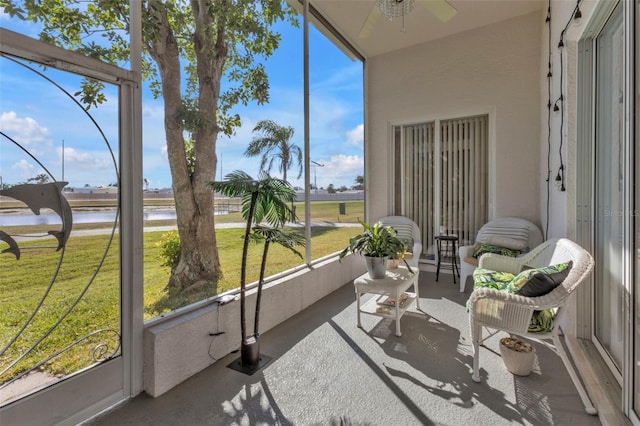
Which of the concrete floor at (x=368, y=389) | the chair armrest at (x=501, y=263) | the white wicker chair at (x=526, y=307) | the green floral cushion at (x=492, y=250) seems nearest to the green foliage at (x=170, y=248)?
the concrete floor at (x=368, y=389)

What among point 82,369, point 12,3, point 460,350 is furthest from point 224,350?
point 12,3

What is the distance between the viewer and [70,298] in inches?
66.8

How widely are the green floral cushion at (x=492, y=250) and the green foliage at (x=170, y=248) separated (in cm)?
336

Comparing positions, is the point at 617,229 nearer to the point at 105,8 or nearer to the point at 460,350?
the point at 460,350

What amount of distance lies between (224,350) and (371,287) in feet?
4.39

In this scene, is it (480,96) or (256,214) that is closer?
(256,214)

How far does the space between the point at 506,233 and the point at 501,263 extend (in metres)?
1.31

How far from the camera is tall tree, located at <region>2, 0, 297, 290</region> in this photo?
1.73m

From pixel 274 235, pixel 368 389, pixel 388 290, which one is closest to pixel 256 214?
pixel 274 235

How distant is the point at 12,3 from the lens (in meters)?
1.42

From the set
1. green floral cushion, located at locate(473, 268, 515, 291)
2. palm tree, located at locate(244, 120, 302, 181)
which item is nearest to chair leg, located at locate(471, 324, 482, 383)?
green floral cushion, located at locate(473, 268, 515, 291)

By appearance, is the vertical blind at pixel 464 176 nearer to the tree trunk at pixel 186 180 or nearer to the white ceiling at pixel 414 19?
the white ceiling at pixel 414 19

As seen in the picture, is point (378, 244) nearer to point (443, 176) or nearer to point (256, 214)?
point (256, 214)

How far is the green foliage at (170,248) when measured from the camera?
6.95 ft
